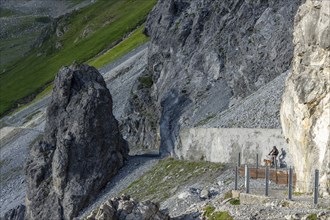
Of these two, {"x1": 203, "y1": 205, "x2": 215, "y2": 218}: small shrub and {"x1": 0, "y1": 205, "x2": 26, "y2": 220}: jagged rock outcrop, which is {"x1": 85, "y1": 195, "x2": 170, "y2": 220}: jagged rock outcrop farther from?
{"x1": 0, "y1": 205, "x2": 26, "y2": 220}: jagged rock outcrop

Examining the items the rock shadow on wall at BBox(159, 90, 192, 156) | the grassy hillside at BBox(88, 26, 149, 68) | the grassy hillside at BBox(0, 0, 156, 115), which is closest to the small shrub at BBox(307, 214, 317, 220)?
the rock shadow on wall at BBox(159, 90, 192, 156)

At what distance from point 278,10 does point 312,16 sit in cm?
2898

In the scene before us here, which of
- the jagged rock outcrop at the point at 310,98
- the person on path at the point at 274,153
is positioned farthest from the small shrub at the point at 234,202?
the person on path at the point at 274,153

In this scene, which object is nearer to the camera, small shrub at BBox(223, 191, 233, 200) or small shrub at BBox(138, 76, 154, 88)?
small shrub at BBox(223, 191, 233, 200)

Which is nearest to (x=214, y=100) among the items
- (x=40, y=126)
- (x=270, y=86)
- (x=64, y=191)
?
(x=270, y=86)

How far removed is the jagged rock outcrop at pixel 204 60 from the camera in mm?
64312

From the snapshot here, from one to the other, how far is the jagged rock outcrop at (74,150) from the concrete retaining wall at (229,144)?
7128 mm

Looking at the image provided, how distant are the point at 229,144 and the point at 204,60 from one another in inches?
805

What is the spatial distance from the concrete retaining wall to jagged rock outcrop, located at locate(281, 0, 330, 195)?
7882 millimetres

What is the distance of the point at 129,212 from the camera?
116ft

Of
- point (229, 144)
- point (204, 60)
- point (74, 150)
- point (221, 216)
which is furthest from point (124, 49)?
point (221, 216)

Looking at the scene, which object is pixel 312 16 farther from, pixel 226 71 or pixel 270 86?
pixel 226 71

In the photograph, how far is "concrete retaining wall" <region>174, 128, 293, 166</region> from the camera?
48.9 meters

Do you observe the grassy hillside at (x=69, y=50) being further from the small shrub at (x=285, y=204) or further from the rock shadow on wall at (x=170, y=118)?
the small shrub at (x=285, y=204)
